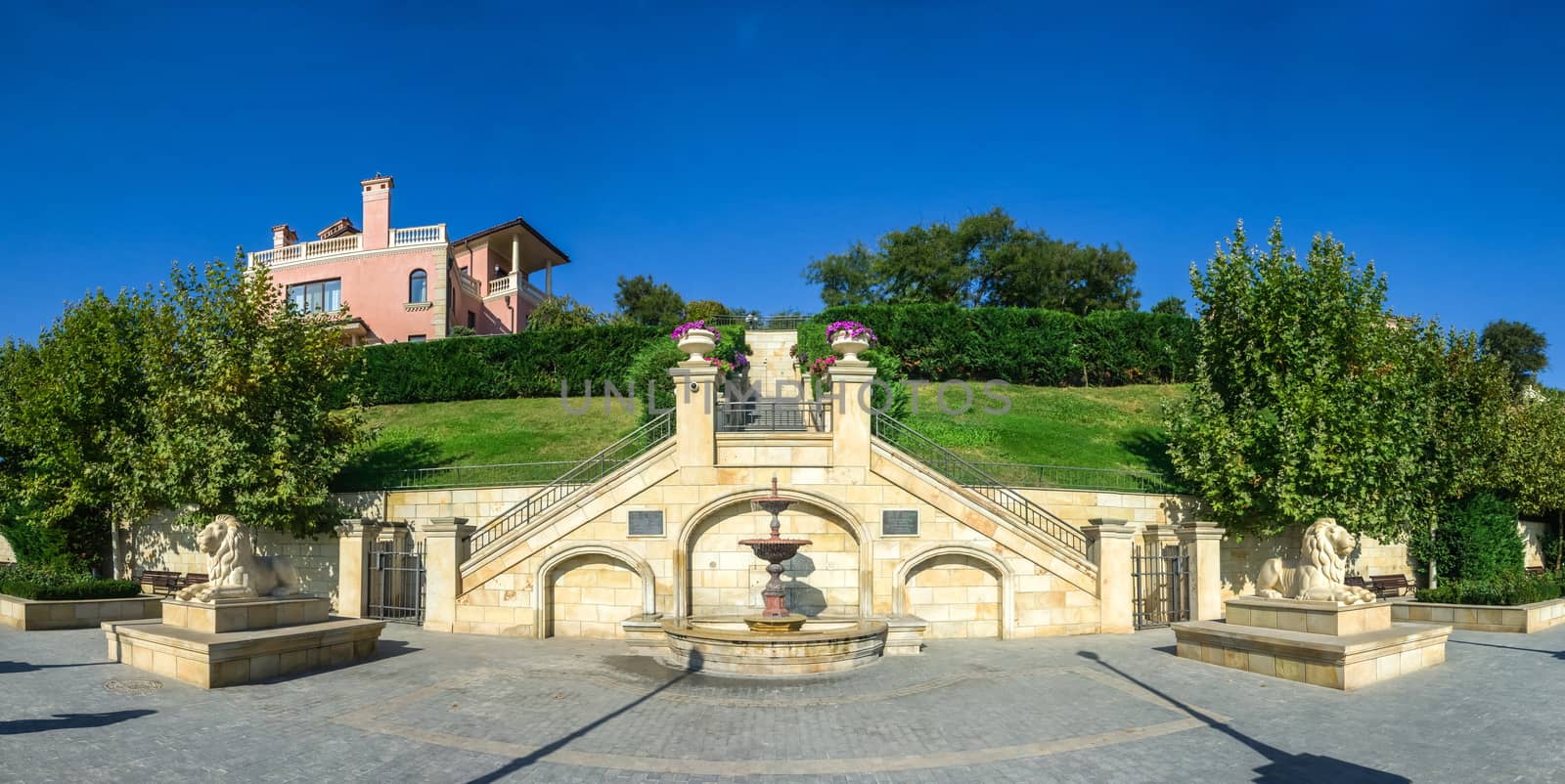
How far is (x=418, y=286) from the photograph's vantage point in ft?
147

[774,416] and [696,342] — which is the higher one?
[696,342]

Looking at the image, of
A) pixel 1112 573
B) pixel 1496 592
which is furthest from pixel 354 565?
pixel 1496 592

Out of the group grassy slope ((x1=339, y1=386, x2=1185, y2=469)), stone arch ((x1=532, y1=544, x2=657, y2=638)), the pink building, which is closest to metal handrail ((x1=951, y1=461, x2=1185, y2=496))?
grassy slope ((x1=339, y1=386, x2=1185, y2=469))

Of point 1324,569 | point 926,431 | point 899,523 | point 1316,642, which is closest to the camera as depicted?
point 1316,642

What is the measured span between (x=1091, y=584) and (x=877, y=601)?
4.64 m

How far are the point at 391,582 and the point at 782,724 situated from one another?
13.4 meters

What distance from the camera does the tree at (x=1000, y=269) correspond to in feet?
179

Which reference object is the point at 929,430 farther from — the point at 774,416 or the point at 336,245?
the point at 336,245

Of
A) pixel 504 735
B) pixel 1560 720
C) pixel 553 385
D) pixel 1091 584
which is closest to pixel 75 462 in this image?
pixel 553 385

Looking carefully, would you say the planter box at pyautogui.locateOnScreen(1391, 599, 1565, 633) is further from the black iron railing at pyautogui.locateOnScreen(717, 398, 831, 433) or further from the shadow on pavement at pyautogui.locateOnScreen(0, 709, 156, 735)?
the shadow on pavement at pyautogui.locateOnScreen(0, 709, 156, 735)

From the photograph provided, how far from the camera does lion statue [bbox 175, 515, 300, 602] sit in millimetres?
13555

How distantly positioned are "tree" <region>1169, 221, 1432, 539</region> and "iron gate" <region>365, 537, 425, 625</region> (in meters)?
19.1

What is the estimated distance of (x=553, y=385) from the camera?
36688mm

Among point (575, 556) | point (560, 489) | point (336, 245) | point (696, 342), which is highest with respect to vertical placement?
point (336, 245)
